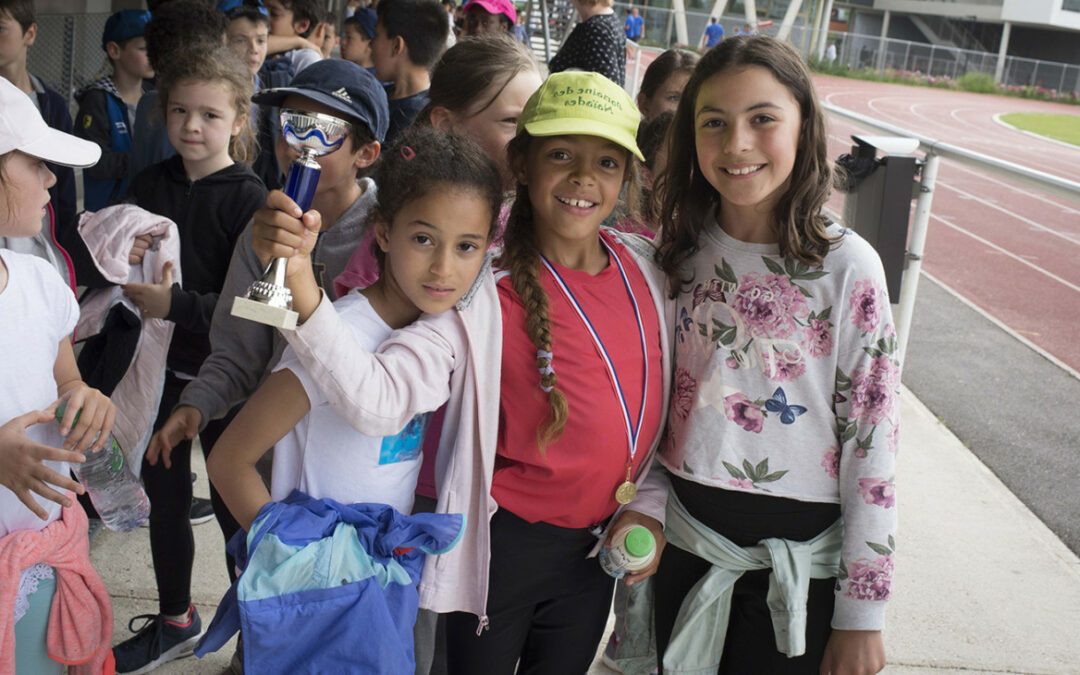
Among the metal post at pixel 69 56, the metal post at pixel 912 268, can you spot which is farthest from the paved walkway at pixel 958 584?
the metal post at pixel 69 56

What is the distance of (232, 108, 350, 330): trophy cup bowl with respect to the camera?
1445mm

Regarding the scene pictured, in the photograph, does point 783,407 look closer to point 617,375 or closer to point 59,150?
point 617,375

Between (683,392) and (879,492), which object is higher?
(683,392)

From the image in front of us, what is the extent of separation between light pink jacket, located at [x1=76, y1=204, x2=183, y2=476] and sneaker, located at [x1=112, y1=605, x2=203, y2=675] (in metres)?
0.55

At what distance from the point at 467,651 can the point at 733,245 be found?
3.40ft

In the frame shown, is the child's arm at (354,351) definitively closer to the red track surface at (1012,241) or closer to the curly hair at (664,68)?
the red track surface at (1012,241)

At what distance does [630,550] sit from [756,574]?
29cm

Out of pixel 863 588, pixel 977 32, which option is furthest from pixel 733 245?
pixel 977 32

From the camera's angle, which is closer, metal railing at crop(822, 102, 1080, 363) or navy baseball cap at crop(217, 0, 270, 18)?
metal railing at crop(822, 102, 1080, 363)

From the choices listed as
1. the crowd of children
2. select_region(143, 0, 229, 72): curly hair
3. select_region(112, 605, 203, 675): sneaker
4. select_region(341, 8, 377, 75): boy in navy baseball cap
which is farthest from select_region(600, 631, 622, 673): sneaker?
select_region(341, 8, 377, 75): boy in navy baseball cap

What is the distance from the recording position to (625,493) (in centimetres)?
205

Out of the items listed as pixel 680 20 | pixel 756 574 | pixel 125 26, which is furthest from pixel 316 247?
pixel 680 20

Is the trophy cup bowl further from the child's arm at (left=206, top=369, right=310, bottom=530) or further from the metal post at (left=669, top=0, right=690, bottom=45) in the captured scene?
the metal post at (left=669, top=0, right=690, bottom=45)

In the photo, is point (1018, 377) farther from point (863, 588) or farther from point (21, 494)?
point (21, 494)
